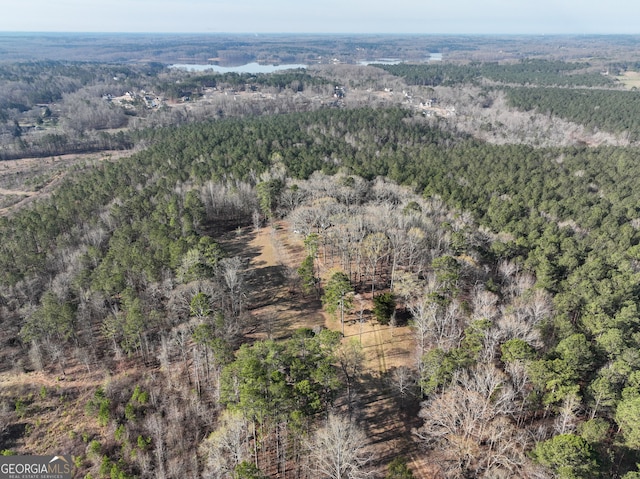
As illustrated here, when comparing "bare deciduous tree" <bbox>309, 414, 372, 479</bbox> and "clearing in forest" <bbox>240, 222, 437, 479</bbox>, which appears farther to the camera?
"clearing in forest" <bbox>240, 222, 437, 479</bbox>

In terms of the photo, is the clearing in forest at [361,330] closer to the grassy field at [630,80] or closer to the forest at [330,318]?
the forest at [330,318]

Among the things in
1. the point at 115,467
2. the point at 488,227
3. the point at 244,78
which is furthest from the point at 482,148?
the point at 244,78

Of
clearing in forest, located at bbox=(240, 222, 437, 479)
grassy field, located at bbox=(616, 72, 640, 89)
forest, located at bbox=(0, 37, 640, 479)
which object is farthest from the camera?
grassy field, located at bbox=(616, 72, 640, 89)

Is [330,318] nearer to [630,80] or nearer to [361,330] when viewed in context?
[361,330]

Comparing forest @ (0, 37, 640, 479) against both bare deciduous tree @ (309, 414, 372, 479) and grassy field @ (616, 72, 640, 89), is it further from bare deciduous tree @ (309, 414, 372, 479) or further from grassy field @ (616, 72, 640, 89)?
grassy field @ (616, 72, 640, 89)

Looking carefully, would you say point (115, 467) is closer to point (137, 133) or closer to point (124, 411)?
point (124, 411)

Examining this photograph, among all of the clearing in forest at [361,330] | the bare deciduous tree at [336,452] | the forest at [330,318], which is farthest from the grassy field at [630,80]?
the bare deciduous tree at [336,452]

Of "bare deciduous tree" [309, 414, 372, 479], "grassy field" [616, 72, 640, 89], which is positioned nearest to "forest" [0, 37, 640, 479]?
"bare deciduous tree" [309, 414, 372, 479]

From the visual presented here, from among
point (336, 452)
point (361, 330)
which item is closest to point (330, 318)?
point (361, 330)
